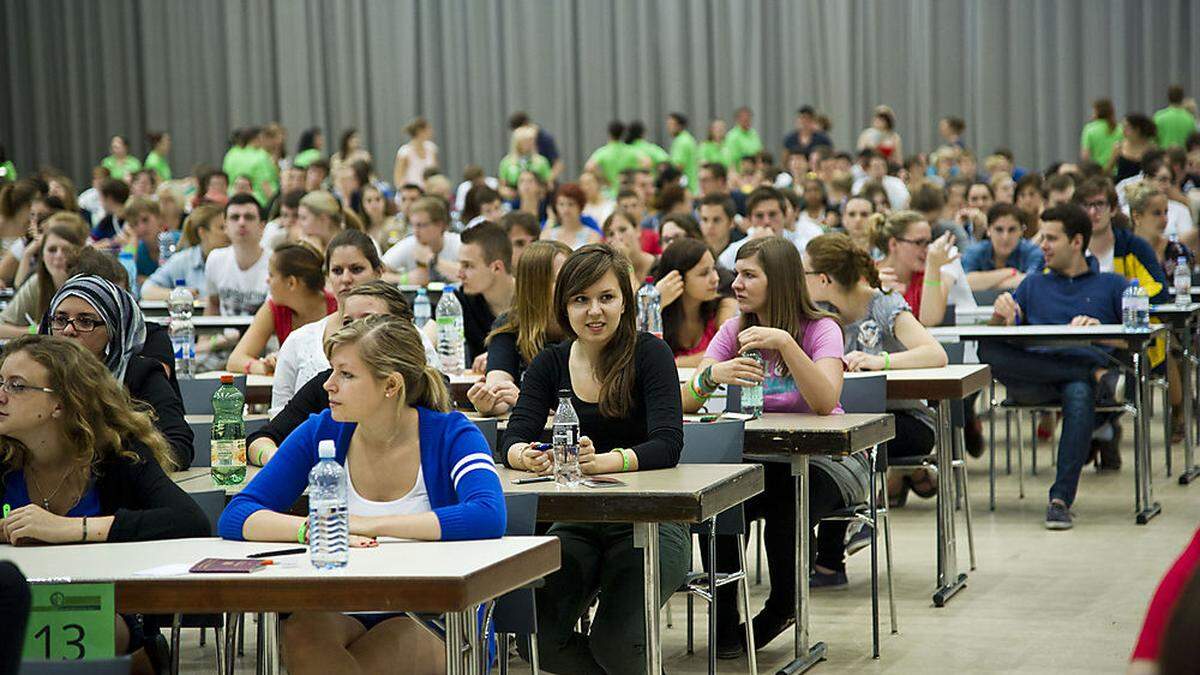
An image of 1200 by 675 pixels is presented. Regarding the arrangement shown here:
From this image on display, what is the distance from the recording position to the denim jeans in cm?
740

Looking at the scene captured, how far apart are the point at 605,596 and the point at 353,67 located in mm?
19595

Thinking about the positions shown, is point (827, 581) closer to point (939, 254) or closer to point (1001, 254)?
point (939, 254)

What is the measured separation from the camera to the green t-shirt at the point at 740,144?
2041 centimetres

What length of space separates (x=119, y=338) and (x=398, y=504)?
133 centimetres

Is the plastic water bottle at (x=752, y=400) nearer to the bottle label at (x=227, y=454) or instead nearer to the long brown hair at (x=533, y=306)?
the long brown hair at (x=533, y=306)

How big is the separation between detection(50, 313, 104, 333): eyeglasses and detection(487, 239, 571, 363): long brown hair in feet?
5.14

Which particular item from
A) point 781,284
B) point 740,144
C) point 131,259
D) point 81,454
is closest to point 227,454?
point 81,454

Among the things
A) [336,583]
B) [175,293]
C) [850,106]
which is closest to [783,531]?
[336,583]

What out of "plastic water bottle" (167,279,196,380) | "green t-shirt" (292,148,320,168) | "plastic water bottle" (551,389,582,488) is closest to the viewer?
"plastic water bottle" (551,389,582,488)

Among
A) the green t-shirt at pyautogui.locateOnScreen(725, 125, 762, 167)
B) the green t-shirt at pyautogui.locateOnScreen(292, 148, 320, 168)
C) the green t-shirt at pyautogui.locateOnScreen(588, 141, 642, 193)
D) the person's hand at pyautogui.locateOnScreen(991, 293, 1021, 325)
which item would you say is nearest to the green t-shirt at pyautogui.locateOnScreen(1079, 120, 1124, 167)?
the green t-shirt at pyautogui.locateOnScreen(725, 125, 762, 167)

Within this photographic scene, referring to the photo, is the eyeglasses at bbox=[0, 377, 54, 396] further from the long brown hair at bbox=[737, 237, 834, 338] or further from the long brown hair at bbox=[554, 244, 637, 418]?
the long brown hair at bbox=[737, 237, 834, 338]

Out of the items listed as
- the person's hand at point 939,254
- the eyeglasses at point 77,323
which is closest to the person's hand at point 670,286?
the person's hand at point 939,254

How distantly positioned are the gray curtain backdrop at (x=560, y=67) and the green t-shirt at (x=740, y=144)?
68.4 inches

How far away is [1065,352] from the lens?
758 centimetres
